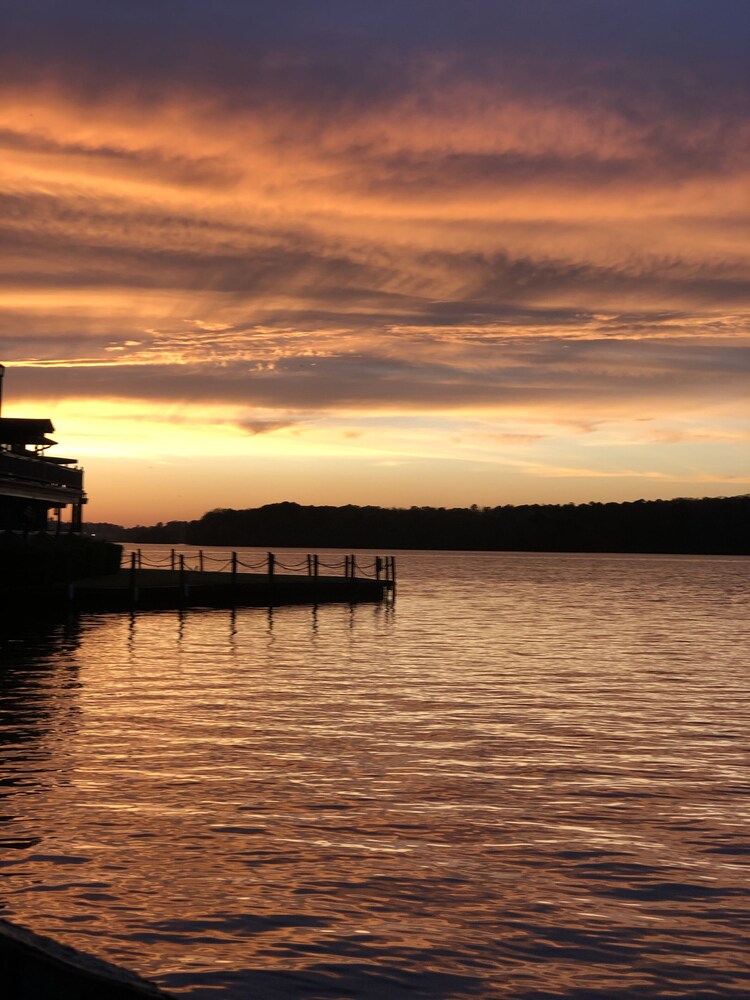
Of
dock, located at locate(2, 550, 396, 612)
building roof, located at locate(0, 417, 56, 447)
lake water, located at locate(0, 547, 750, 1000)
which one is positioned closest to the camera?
lake water, located at locate(0, 547, 750, 1000)

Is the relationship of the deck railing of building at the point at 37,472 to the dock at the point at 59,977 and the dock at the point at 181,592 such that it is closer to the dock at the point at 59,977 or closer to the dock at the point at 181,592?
the dock at the point at 181,592

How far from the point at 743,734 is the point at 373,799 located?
1005cm

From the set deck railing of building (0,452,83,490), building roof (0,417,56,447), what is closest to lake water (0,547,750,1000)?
deck railing of building (0,452,83,490)

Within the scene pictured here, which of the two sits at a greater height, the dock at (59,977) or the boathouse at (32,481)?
the boathouse at (32,481)

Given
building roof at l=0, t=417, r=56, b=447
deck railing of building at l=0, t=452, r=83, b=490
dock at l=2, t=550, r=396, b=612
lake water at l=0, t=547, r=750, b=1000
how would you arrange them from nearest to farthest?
1. lake water at l=0, t=547, r=750, b=1000
2. dock at l=2, t=550, r=396, b=612
3. deck railing of building at l=0, t=452, r=83, b=490
4. building roof at l=0, t=417, r=56, b=447

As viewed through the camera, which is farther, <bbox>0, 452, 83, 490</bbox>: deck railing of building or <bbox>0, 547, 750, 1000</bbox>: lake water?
<bbox>0, 452, 83, 490</bbox>: deck railing of building

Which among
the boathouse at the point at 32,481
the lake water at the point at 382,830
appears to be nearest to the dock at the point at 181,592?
the boathouse at the point at 32,481

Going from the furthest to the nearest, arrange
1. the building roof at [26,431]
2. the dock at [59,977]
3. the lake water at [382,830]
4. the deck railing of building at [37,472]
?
the building roof at [26,431], the deck railing of building at [37,472], the lake water at [382,830], the dock at [59,977]

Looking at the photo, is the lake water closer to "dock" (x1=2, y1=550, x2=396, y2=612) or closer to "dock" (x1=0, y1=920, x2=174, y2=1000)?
"dock" (x1=0, y1=920, x2=174, y2=1000)

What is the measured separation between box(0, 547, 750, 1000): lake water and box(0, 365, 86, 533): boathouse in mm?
25907

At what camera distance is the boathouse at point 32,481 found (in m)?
54.9

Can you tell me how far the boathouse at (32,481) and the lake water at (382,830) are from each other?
85.0ft

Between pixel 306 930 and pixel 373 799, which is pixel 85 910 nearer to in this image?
pixel 306 930

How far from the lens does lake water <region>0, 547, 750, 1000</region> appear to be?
936cm
